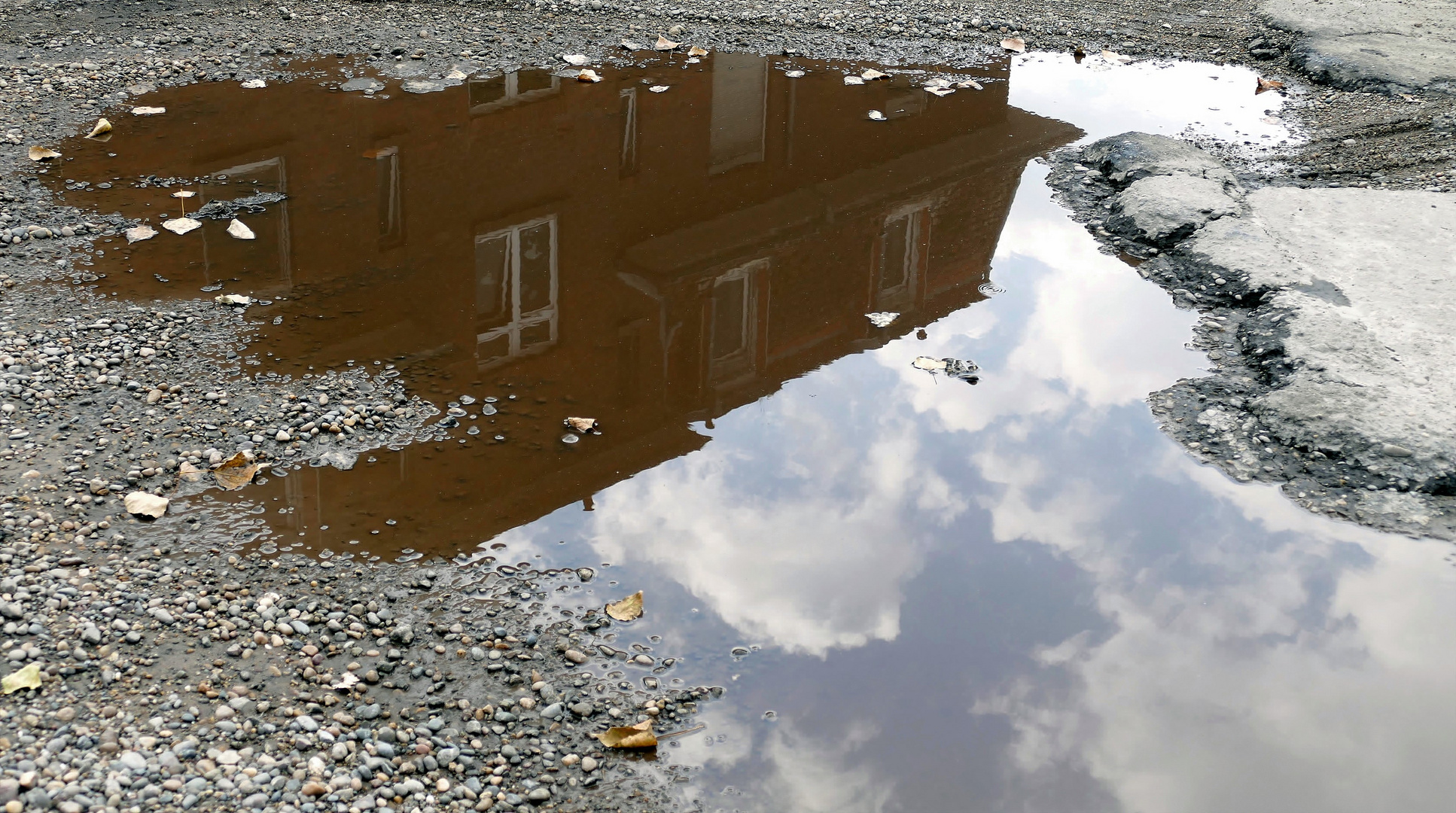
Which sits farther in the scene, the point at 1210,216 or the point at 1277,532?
the point at 1210,216

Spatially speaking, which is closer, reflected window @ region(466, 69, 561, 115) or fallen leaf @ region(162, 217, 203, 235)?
fallen leaf @ region(162, 217, 203, 235)

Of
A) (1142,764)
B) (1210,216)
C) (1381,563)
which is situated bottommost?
(1142,764)

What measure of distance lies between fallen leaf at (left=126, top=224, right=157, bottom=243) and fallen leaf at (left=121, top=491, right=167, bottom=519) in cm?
231

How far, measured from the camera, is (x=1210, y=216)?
590 cm

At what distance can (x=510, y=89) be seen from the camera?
7.49 metres

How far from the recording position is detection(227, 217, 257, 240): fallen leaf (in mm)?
5410

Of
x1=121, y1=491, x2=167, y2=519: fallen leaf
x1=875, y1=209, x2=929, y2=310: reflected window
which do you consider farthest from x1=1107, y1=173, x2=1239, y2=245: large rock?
x1=121, y1=491, x2=167, y2=519: fallen leaf

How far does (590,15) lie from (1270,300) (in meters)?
6.29

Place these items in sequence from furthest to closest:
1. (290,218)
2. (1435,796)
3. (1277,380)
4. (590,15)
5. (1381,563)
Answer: (590,15), (290,218), (1277,380), (1381,563), (1435,796)

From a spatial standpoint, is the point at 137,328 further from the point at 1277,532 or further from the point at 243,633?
the point at 1277,532

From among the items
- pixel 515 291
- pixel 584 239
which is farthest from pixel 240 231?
pixel 584 239

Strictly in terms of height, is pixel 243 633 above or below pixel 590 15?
below

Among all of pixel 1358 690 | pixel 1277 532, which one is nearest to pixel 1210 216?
pixel 1277 532

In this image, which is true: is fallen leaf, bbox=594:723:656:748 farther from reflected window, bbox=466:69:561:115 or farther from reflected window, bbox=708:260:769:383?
reflected window, bbox=466:69:561:115
